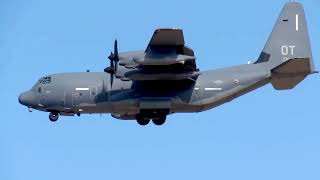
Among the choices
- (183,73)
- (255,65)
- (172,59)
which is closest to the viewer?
(172,59)

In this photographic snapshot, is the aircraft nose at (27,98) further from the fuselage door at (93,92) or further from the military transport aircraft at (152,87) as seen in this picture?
the fuselage door at (93,92)

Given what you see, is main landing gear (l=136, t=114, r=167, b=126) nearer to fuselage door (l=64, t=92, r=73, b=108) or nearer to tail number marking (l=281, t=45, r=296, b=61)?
fuselage door (l=64, t=92, r=73, b=108)

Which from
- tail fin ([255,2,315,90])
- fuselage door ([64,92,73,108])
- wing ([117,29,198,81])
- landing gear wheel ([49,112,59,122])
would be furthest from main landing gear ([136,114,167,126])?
tail fin ([255,2,315,90])

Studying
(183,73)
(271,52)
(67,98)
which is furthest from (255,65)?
(67,98)

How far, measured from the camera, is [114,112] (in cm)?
3766

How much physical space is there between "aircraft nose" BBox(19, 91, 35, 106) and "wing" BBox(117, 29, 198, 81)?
4861 millimetres

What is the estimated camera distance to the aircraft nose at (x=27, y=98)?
3734 cm

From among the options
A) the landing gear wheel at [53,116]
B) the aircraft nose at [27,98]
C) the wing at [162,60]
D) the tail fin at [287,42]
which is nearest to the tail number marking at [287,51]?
the tail fin at [287,42]

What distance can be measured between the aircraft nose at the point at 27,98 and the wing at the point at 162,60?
486 cm

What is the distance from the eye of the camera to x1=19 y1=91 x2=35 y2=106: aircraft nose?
37.3m

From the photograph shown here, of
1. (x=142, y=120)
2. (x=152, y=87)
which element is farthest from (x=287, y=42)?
(x=142, y=120)

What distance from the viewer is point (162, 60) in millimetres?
33625

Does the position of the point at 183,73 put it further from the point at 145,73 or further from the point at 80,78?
the point at 80,78

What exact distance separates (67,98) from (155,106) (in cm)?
422
